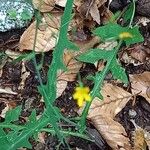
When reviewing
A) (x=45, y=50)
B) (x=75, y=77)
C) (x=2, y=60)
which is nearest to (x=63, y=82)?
(x=75, y=77)

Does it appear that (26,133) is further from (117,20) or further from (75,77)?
(117,20)

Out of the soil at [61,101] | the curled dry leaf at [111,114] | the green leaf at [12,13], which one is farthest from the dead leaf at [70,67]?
the green leaf at [12,13]

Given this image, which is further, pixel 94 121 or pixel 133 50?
pixel 133 50

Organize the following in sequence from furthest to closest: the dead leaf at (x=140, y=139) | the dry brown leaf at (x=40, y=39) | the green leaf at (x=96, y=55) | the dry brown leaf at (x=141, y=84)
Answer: the dry brown leaf at (x=40, y=39) < the dry brown leaf at (x=141, y=84) < the dead leaf at (x=140, y=139) < the green leaf at (x=96, y=55)

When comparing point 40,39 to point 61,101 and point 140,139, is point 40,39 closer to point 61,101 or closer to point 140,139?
point 61,101

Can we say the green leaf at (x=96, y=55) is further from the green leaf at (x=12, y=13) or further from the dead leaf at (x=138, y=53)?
the green leaf at (x=12, y=13)

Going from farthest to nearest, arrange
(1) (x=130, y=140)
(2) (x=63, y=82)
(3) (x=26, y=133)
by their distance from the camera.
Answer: (2) (x=63, y=82)
(1) (x=130, y=140)
(3) (x=26, y=133)

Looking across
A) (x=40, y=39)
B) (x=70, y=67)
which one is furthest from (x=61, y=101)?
(x=40, y=39)
